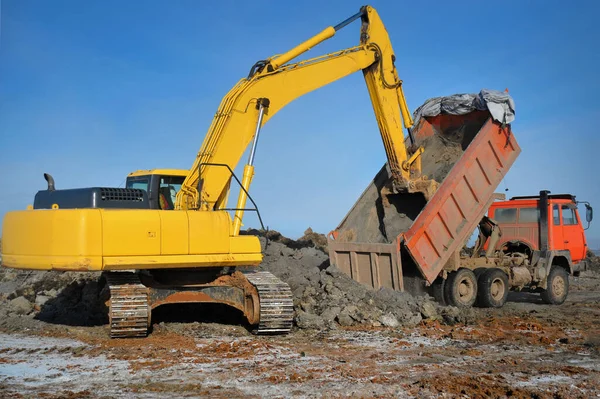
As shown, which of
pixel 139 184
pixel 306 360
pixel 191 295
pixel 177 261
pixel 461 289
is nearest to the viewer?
pixel 306 360

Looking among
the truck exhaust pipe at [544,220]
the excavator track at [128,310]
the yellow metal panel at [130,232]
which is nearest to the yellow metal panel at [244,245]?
the yellow metal panel at [130,232]

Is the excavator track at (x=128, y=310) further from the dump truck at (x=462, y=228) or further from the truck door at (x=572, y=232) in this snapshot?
the truck door at (x=572, y=232)

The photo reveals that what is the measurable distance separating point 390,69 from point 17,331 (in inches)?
319

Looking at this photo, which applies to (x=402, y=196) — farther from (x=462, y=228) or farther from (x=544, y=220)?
(x=544, y=220)

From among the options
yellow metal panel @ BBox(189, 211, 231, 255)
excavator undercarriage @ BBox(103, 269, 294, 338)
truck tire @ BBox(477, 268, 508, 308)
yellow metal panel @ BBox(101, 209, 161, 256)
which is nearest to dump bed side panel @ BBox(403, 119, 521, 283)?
truck tire @ BBox(477, 268, 508, 308)

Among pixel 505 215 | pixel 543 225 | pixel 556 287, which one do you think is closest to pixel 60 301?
pixel 505 215

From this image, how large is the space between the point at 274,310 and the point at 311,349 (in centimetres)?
107

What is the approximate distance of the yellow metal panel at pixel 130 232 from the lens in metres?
8.09

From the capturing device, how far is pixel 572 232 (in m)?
14.5

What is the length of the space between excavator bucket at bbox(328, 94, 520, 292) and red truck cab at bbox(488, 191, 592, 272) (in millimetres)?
2058

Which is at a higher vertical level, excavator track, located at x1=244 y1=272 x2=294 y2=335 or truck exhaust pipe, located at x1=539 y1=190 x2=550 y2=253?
truck exhaust pipe, located at x1=539 y1=190 x2=550 y2=253

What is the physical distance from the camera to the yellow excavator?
26.6 ft

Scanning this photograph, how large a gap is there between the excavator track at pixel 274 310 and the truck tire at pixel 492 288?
5.00 m

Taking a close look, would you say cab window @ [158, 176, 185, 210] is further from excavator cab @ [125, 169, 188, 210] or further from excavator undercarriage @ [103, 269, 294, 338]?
excavator undercarriage @ [103, 269, 294, 338]
